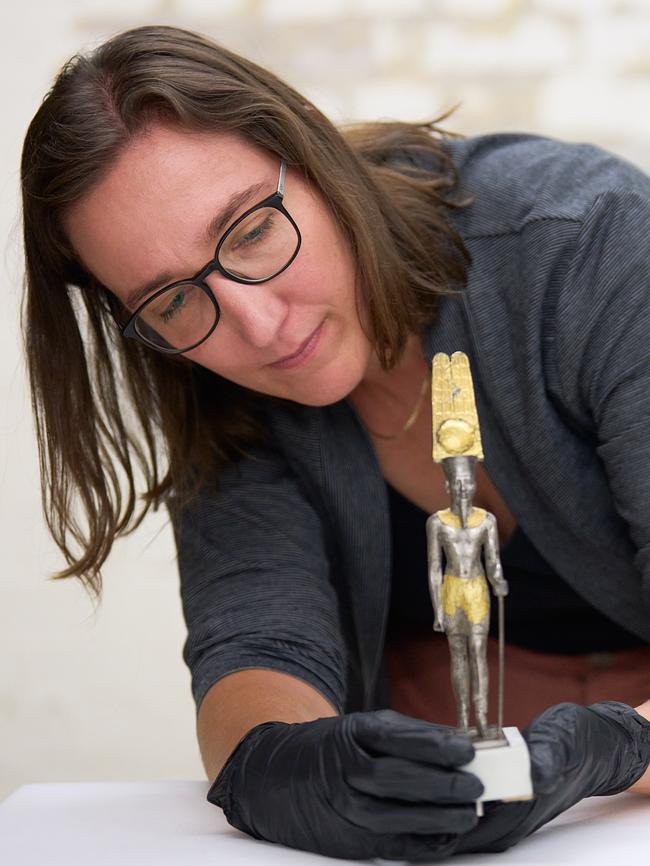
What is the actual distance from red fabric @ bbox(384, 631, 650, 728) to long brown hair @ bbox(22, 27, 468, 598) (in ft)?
1.47

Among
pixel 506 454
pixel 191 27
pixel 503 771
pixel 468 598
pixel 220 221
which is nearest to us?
pixel 503 771

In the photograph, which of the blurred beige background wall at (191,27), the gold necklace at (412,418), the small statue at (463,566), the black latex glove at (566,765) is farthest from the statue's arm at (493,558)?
the blurred beige background wall at (191,27)

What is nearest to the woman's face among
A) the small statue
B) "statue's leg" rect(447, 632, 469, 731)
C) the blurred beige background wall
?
the small statue

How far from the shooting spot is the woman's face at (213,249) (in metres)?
1.29

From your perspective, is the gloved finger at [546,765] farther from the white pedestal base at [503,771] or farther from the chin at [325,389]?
the chin at [325,389]

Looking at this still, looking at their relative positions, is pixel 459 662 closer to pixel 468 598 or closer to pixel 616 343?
pixel 468 598

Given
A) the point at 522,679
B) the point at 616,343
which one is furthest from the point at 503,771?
the point at 522,679

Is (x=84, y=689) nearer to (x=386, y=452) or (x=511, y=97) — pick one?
(x=386, y=452)

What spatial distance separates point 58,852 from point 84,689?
2.09 m

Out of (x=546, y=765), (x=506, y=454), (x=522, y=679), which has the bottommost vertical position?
(x=522, y=679)

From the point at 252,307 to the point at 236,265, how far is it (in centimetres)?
5

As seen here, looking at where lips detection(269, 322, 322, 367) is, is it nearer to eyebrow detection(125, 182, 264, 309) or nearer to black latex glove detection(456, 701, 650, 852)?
eyebrow detection(125, 182, 264, 309)

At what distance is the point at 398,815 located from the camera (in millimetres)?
1018

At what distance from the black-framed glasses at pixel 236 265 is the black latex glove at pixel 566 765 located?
589 mm
